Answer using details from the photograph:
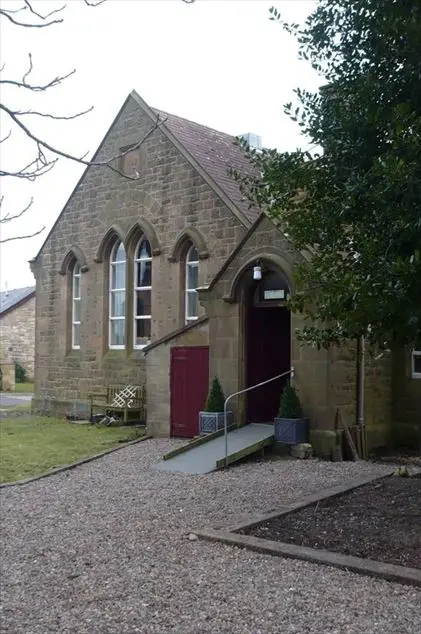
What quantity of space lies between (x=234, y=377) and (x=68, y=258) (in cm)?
1007

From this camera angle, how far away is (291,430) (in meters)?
12.8

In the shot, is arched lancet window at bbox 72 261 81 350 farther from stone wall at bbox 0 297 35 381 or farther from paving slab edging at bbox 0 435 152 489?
stone wall at bbox 0 297 35 381

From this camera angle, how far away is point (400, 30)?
21.7ft

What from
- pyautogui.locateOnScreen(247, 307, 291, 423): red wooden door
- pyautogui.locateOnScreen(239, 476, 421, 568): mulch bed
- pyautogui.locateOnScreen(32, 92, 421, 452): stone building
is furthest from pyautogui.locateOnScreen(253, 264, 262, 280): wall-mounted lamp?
pyautogui.locateOnScreen(239, 476, 421, 568): mulch bed

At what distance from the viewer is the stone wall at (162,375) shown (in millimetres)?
16219

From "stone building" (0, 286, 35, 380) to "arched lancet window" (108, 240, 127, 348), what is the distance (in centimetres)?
2728

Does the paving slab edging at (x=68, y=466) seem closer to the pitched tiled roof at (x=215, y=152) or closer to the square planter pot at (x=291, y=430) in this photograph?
the square planter pot at (x=291, y=430)

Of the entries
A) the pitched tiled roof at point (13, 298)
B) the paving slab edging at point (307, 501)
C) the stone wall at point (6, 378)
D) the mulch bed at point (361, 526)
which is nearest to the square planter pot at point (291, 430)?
the paving slab edging at point (307, 501)

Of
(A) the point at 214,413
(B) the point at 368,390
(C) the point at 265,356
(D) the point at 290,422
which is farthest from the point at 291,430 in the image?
(C) the point at 265,356

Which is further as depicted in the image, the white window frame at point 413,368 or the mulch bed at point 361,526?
the white window frame at point 413,368

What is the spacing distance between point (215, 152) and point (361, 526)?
14310 millimetres

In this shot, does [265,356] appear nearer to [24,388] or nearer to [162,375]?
[162,375]

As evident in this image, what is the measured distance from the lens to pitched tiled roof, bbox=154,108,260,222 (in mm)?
17969

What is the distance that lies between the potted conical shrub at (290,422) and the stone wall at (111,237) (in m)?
5.41
